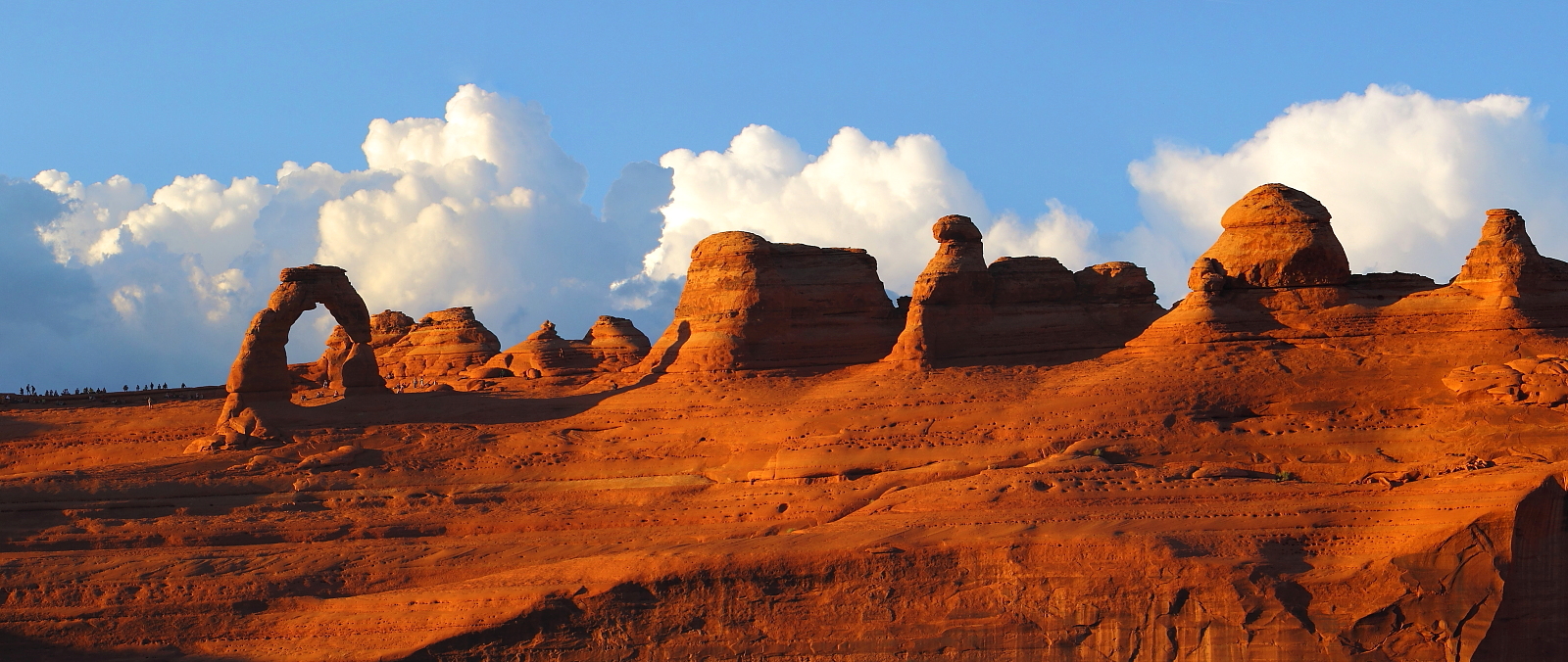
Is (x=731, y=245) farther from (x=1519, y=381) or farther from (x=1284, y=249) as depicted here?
(x=1519, y=381)

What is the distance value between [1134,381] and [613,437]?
1129cm

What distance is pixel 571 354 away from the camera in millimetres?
47375

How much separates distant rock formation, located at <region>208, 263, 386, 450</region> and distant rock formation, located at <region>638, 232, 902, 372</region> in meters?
7.48

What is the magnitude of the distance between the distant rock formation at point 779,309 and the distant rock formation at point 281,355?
7.48 m

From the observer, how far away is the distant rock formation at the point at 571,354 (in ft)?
148

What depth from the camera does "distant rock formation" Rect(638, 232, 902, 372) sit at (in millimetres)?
31516

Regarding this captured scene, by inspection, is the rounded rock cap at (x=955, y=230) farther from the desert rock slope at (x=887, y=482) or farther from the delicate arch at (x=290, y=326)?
the delicate arch at (x=290, y=326)

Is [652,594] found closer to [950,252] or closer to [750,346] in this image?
[750,346]

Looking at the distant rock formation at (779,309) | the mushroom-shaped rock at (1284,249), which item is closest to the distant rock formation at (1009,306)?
the distant rock formation at (779,309)

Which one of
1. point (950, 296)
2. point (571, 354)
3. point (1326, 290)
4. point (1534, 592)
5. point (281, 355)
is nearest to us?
point (1534, 592)

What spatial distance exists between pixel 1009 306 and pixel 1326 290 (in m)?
7.03

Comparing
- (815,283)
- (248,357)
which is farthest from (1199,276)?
(248,357)

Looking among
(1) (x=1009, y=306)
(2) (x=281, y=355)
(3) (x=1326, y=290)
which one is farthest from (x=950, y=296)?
(2) (x=281, y=355)

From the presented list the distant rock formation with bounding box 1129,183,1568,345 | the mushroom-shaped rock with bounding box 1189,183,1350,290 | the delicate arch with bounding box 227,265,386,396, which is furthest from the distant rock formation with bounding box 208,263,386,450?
the mushroom-shaped rock with bounding box 1189,183,1350,290
